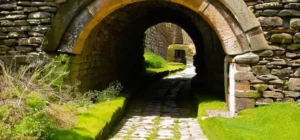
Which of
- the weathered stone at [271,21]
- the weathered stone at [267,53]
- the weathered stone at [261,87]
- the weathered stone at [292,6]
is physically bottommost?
the weathered stone at [261,87]

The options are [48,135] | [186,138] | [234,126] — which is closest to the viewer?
[48,135]

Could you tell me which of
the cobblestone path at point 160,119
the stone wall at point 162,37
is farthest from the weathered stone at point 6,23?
the stone wall at point 162,37

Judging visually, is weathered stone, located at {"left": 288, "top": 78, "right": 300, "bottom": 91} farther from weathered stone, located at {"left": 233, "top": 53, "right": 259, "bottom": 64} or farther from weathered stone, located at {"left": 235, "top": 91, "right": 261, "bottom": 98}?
weathered stone, located at {"left": 233, "top": 53, "right": 259, "bottom": 64}

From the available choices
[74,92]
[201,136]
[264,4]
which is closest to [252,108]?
[201,136]

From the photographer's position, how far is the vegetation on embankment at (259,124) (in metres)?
4.55

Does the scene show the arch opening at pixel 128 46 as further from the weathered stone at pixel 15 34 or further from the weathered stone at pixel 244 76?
the weathered stone at pixel 244 76

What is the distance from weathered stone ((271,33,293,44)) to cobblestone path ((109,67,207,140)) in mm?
1867

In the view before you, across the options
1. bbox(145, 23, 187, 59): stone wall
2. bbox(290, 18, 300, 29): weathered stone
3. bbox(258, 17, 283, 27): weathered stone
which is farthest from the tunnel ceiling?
bbox(145, 23, 187, 59): stone wall

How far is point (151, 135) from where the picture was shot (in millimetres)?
5629

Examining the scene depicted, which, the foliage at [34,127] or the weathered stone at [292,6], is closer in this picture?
the foliage at [34,127]

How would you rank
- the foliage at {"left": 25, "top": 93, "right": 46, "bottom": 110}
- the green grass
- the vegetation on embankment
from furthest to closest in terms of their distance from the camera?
1. the vegetation on embankment
2. the green grass
3. the foliage at {"left": 25, "top": 93, "right": 46, "bottom": 110}

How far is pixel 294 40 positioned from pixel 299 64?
0.38 metres

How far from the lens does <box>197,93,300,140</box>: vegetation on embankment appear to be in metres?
4.55

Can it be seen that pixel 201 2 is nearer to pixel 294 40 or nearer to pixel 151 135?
pixel 294 40
